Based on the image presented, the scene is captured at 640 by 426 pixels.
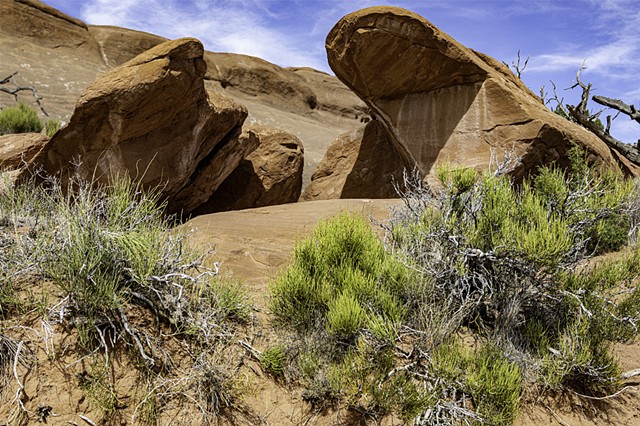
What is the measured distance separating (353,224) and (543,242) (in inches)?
69.4

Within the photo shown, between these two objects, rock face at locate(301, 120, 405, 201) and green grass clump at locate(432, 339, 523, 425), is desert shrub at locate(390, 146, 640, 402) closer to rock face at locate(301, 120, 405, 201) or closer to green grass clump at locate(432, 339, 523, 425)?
green grass clump at locate(432, 339, 523, 425)

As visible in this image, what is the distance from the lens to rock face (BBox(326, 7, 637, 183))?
9.29 meters

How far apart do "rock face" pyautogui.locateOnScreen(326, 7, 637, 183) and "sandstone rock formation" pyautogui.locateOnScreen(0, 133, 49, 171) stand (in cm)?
607

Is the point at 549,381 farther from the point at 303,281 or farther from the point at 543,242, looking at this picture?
the point at 303,281

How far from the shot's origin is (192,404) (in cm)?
375

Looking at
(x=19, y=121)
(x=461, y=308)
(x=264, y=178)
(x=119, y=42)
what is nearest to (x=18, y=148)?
(x=19, y=121)

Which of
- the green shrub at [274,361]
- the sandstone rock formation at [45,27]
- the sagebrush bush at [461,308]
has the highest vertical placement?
the sandstone rock formation at [45,27]

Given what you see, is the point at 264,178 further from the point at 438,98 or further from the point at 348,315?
the point at 348,315

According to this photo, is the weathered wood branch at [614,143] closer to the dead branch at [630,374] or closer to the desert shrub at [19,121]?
the dead branch at [630,374]

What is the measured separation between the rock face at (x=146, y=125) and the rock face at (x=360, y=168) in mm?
3726

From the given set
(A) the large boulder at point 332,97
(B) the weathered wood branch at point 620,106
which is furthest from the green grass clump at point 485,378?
(A) the large boulder at point 332,97

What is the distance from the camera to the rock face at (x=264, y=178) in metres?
11.2

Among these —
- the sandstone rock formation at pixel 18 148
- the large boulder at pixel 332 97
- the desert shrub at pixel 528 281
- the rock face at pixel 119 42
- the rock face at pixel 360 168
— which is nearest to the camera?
the desert shrub at pixel 528 281

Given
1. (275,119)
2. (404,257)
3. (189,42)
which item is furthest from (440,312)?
(275,119)
